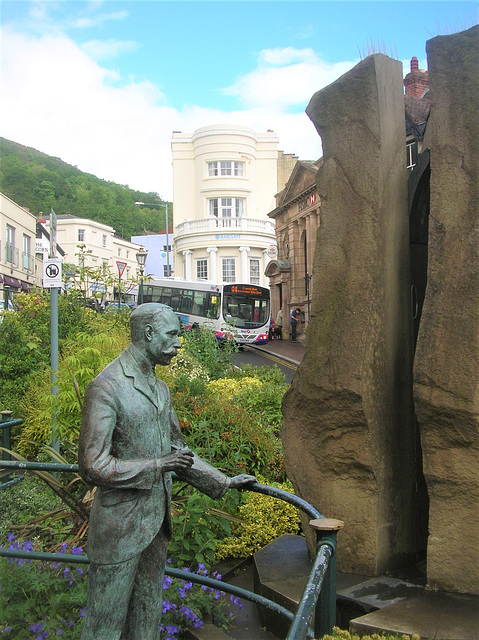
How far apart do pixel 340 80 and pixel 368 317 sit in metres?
1.87

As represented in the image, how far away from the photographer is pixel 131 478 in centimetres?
261

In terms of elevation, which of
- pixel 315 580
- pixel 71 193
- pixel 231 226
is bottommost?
pixel 315 580

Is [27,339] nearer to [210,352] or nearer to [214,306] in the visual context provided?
[210,352]

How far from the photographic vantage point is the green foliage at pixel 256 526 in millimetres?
5471

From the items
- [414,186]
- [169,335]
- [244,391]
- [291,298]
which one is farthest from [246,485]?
[291,298]

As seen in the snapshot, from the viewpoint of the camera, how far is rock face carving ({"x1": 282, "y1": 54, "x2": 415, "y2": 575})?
4512 mm

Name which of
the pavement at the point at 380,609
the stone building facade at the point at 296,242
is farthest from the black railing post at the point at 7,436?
the stone building facade at the point at 296,242

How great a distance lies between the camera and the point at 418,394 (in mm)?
4215

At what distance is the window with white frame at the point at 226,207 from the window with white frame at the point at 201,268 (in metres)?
3.95

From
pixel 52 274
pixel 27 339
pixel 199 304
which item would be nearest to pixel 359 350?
pixel 52 274

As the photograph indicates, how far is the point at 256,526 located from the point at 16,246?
32.3m

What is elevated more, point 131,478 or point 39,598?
point 131,478

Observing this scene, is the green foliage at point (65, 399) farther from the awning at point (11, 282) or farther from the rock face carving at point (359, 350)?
the awning at point (11, 282)

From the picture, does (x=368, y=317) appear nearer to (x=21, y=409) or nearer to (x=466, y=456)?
(x=466, y=456)
